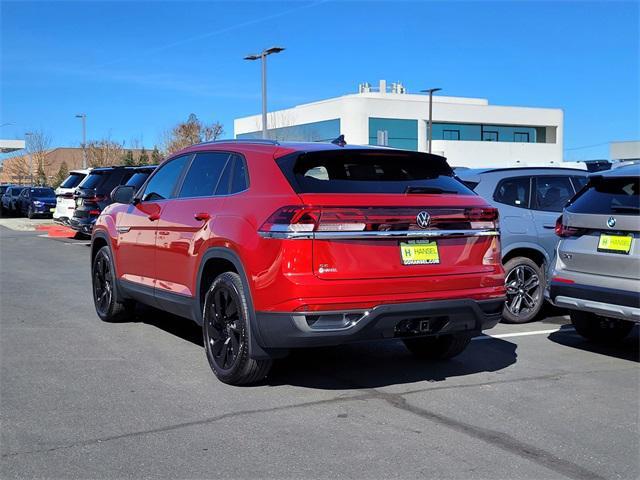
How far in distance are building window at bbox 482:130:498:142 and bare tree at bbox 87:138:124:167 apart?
31.5 m

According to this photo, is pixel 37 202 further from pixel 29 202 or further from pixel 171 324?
pixel 171 324

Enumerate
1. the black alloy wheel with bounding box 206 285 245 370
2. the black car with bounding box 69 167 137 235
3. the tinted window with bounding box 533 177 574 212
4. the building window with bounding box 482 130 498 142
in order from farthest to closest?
the building window with bounding box 482 130 498 142 → the black car with bounding box 69 167 137 235 → the tinted window with bounding box 533 177 574 212 → the black alloy wheel with bounding box 206 285 245 370

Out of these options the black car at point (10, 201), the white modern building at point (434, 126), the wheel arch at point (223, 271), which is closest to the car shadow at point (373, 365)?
the wheel arch at point (223, 271)

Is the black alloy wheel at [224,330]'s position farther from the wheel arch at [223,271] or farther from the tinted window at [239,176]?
the tinted window at [239,176]

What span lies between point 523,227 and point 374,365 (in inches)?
119

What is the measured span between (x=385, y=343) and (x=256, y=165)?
255 cm

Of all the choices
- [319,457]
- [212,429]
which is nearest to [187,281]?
[212,429]

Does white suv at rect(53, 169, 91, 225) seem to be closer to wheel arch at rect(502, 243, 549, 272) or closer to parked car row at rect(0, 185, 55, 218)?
parked car row at rect(0, 185, 55, 218)

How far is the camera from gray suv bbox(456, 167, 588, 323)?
26.6 feet

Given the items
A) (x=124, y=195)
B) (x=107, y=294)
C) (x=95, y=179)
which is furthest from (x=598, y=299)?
(x=95, y=179)

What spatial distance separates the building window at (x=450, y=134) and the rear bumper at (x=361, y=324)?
55739mm

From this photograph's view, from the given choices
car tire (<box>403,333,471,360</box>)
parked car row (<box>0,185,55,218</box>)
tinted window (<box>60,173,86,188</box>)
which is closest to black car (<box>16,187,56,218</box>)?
parked car row (<box>0,185,55,218</box>)

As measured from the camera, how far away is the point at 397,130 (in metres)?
56.5

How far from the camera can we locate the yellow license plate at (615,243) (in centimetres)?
595
